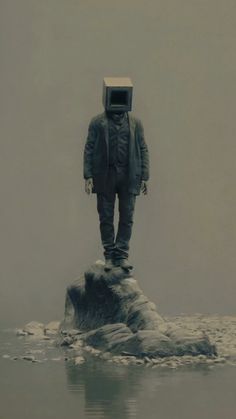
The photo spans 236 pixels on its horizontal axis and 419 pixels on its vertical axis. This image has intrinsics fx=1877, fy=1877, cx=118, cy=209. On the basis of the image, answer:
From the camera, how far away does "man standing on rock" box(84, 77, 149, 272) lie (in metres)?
13.9

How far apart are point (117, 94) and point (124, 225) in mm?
1015

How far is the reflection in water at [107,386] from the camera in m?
11.7

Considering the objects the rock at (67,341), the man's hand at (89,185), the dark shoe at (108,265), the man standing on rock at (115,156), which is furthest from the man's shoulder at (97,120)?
the rock at (67,341)

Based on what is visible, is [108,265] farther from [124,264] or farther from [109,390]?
[109,390]

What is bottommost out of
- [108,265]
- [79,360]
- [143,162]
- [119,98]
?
[79,360]

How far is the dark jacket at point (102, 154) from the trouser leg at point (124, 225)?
12cm

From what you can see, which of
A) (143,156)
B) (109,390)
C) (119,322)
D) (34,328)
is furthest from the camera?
(34,328)

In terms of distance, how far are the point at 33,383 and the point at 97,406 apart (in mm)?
784

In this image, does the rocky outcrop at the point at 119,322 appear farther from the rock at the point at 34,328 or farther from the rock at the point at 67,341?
the rock at the point at 34,328

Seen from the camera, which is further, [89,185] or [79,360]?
[89,185]

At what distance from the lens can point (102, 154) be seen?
1391 cm

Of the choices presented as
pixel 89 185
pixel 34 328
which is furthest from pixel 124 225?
pixel 34 328

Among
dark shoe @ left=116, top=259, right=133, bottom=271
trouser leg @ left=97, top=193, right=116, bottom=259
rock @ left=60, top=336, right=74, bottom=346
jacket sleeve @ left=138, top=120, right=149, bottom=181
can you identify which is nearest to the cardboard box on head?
jacket sleeve @ left=138, top=120, right=149, bottom=181

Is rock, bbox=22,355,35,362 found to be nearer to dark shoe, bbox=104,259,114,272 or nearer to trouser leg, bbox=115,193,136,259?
dark shoe, bbox=104,259,114,272
